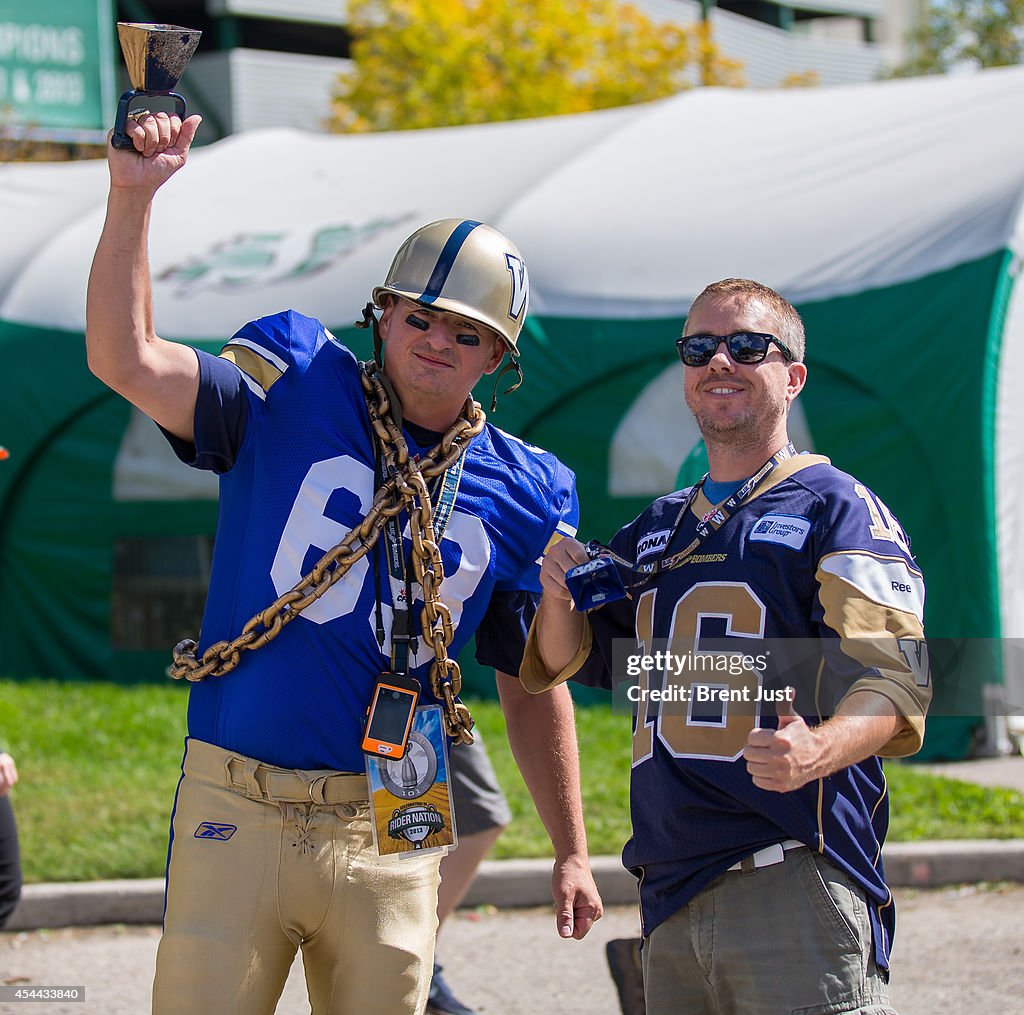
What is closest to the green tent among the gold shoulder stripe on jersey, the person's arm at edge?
the person's arm at edge

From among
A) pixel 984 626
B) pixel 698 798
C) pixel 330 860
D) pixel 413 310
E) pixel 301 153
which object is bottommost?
pixel 984 626

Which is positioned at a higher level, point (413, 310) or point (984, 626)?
point (413, 310)

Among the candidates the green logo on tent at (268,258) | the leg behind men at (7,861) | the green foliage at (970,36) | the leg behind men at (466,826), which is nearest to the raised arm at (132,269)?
the leg behind men at (7,861)

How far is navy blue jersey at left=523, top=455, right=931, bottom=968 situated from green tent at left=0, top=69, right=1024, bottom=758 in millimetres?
5918

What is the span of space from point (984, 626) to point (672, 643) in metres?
6.47

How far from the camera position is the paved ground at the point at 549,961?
205 inches

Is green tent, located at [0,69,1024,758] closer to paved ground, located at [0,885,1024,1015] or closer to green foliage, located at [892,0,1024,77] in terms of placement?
paved ground, located at [0,885,1024,1015]

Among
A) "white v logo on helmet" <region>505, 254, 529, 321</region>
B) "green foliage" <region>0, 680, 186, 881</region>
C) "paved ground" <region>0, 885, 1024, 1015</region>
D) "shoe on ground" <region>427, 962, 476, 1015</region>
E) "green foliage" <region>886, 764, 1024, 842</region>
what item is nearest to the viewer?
"white v logo on helmet" <region>505, 254, 529, 321</region>

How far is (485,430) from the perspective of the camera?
11.3 feet

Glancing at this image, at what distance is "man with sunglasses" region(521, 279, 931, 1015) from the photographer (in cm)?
267

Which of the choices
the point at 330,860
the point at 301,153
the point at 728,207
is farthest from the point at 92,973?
the point at 301,153

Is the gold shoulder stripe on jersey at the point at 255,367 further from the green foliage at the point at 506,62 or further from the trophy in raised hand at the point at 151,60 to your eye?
the green foliage at the point at 506,62

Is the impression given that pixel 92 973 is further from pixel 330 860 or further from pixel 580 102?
pixel 580 102

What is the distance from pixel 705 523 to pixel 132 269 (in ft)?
3.86
